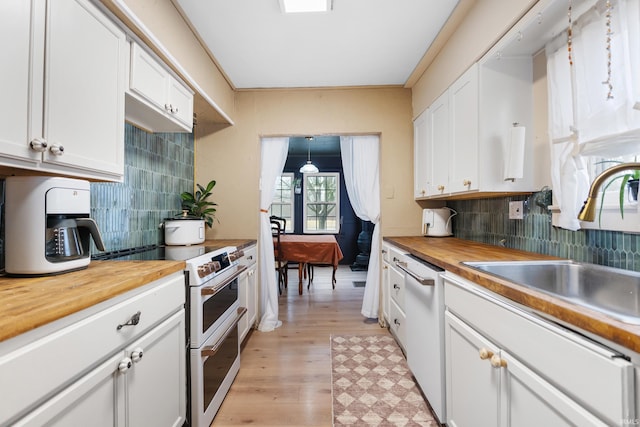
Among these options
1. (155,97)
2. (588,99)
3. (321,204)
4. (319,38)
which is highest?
(319,38)

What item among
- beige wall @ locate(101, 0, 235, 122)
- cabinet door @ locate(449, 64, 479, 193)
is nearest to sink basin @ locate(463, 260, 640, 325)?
cabinet door @ locate(449, 64, 479, 193)

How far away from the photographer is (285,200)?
265 inches

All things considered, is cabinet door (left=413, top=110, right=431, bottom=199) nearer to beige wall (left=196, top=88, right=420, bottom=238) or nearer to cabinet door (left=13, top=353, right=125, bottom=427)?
beige wall (left=196, top=88, right=420, bottom=238)

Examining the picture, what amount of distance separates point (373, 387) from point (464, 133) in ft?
5.85

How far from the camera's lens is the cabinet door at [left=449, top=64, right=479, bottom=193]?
5.97 feet

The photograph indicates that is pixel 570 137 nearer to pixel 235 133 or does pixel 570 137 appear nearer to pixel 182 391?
pixel 182 391

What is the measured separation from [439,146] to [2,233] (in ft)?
8.50

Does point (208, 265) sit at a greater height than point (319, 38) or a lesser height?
lesser

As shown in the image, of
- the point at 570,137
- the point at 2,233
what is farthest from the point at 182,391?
the point at 570,137

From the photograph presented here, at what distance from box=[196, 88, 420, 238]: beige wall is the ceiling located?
0.55 ft

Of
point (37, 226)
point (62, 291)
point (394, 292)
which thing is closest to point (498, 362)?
point (62, 291)

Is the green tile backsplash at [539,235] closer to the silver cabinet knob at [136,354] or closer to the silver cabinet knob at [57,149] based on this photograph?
the silver cabinet knob at [136,354]

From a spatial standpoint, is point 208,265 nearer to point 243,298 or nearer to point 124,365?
point 124,365

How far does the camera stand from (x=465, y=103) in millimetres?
1927
